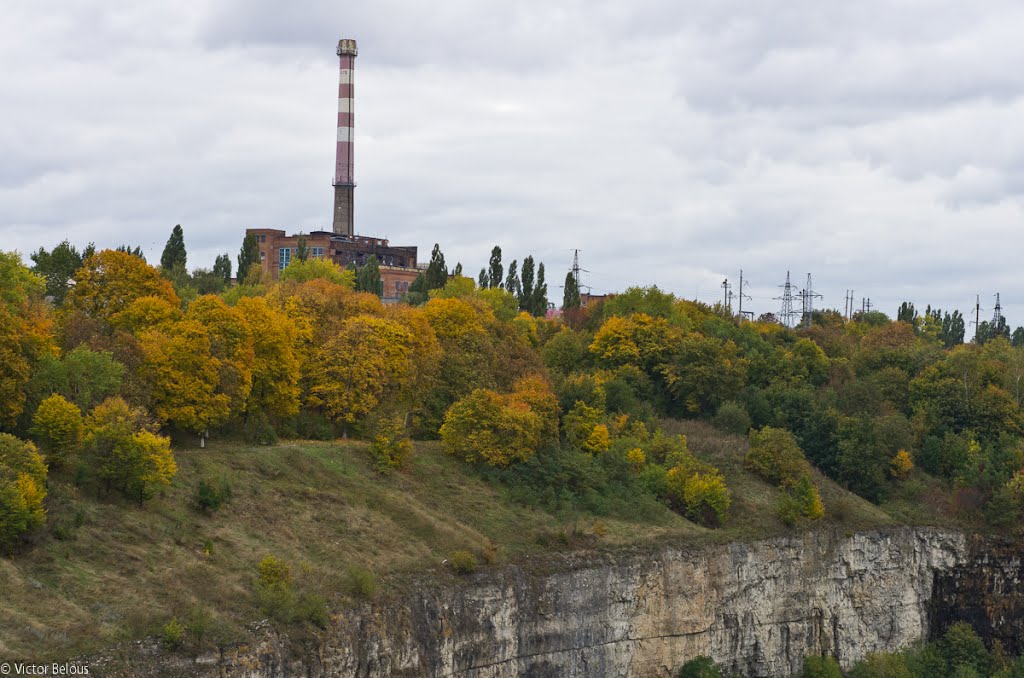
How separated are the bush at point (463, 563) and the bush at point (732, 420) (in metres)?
31.3

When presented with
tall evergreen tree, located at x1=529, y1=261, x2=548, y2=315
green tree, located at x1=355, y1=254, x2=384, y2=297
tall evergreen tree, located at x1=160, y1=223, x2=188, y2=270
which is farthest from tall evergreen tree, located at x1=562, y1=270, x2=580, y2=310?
tall evergreen tree, located at x1=160, y1=223, x2=188, y2=270

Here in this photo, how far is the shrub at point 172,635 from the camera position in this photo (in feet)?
147

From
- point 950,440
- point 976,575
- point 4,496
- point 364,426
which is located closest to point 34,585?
point 4,496

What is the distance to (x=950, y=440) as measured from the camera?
290 feet

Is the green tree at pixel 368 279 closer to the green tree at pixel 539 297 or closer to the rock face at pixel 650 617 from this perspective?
the green tree at pixel 539 297

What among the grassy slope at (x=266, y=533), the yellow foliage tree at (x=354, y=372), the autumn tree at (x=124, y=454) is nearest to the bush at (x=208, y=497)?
the grassy slope at (x=266, y=533)

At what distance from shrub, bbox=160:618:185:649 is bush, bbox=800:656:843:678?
3991cm

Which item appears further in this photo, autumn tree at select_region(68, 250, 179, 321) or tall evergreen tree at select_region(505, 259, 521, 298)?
tall evergreen tree at select_region(505, 259, 521, 298)

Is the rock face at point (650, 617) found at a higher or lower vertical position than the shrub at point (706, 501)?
lower

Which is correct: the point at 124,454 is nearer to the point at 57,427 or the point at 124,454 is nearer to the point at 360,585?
the point at 57,427

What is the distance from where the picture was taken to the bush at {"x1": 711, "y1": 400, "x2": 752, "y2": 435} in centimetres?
8594

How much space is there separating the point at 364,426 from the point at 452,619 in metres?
18.5

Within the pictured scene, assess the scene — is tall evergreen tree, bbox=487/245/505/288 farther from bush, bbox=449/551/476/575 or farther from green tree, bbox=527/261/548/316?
bush, bbox=449/551/476/575

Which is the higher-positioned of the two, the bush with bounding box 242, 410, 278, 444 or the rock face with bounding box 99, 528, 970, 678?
the bush with bounding box 242, 410, 278, 444
